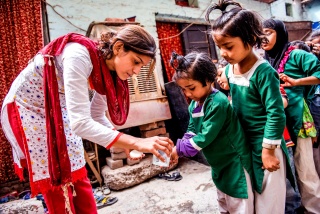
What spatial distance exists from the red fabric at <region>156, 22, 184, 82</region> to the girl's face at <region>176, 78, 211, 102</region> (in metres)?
3.34

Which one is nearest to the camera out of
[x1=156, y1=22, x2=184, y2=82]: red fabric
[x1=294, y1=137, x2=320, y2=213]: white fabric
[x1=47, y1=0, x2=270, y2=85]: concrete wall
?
[x1=294, y1=137, x2=320, y2=213]: white fabric

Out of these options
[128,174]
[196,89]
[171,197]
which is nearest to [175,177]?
[171,197]

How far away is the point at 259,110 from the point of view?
125 centimetres

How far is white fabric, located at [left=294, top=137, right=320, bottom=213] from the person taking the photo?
1758mm

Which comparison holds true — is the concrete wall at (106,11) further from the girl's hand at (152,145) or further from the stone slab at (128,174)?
the girl's hand at (152,145)

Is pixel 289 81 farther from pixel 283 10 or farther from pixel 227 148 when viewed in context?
pixel 283 10

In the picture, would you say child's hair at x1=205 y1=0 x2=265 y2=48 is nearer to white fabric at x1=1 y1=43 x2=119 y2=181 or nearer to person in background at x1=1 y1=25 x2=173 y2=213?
person in background at x1=1 y1=25 x2=173 y2=213

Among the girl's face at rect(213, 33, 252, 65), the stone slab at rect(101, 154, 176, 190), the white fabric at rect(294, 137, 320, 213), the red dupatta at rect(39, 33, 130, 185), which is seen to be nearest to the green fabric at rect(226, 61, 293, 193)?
the girl's face at rect(213, 33, 252, 65)

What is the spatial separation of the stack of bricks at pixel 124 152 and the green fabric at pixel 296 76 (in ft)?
7.44

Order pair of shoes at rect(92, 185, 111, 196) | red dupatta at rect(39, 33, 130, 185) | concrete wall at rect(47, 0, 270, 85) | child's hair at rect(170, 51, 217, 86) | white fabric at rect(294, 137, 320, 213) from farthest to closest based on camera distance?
concrete wall at rect(47, 0, 270, 85), pair of shoes at rect(92, 185, 111, 196), white fabric at rect(294, 137, 320, 213), child's hair at rect(170, 51, 217, 86), red dupatta at rect(39, 33, 130, 185)

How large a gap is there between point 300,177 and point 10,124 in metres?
2.35

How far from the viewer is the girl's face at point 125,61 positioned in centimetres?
122

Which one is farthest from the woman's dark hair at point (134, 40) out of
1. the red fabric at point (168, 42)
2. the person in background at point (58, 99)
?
the red fabric at point (168, 42)

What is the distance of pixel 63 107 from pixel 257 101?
130cm
